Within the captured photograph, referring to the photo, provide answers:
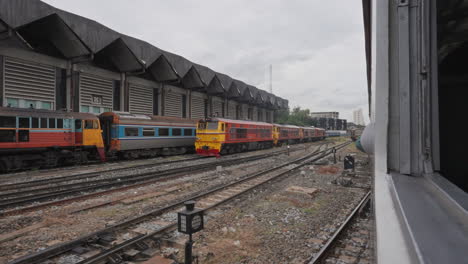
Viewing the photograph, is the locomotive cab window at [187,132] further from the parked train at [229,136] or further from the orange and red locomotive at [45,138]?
the orange and red locomotive at [45,138]

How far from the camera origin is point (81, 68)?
21.0 meters

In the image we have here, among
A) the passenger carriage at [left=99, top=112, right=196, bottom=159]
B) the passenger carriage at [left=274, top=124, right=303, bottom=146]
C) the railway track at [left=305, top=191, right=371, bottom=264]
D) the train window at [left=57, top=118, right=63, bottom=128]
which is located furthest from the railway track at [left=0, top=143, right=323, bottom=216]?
the passenger carriage at [left=274, top=124, right=303, bottom=146]

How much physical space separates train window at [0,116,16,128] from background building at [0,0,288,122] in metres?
5.79

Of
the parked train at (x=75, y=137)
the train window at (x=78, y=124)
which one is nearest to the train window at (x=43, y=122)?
the parked train at (x=75, y=137)

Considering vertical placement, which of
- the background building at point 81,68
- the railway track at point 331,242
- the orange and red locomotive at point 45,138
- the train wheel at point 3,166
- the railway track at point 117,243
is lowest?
the railway track at point 331,242

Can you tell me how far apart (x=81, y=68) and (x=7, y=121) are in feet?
37.2

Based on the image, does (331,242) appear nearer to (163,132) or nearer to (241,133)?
(163,132)

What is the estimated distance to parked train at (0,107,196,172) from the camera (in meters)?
11.5

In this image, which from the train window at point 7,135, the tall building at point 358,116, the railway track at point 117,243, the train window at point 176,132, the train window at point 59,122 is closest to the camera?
the railway track at point 117,243

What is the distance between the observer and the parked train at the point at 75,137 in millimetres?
11508

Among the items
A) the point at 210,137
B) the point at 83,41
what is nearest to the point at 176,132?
the point at 210,137

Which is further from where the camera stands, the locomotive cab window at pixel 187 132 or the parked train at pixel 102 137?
the locomotive cab window at pixel 187 132

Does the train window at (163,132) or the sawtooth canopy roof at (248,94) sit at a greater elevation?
the sawtooth canopy roof at (248,94)

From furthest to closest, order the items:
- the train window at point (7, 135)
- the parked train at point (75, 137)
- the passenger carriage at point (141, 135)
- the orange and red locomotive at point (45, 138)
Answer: the passenger carriage at point (141, 135), the parked train at point (75, 137), the orange and red locomotive at point (45, 138), the train window at point (7, 135)
